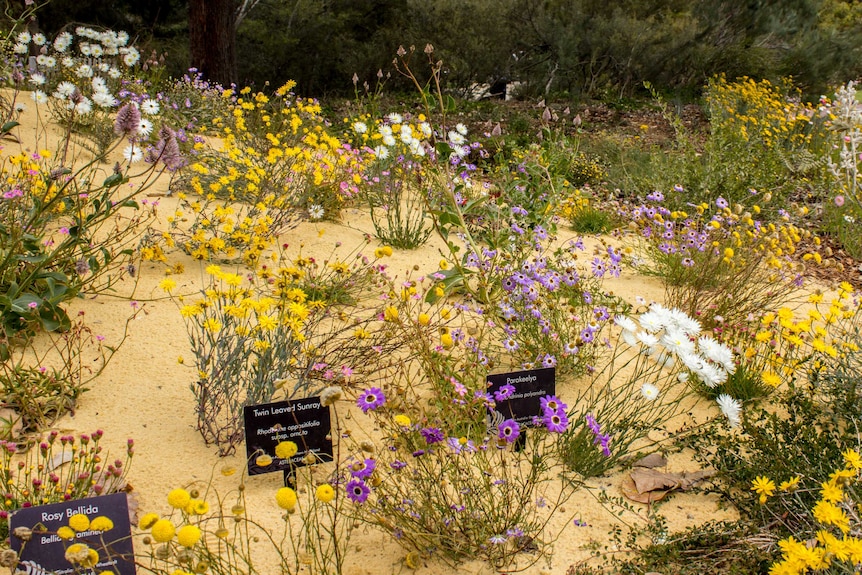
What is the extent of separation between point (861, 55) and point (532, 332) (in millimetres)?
11693

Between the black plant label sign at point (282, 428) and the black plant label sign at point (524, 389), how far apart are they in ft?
1.88

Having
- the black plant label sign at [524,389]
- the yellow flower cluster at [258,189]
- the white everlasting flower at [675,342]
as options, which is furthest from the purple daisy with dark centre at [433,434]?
the yellow flower cluster at [258,189]

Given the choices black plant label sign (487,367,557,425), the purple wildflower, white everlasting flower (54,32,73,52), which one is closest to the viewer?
the purple wildflower

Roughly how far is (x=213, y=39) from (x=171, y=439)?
262 inches

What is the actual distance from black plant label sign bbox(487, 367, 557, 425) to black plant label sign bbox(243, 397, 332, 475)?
22.6 inches

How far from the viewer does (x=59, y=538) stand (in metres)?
1.62

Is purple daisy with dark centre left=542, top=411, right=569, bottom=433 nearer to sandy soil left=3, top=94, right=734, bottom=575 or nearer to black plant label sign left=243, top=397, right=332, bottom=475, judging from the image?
sandy soil left=3, top=94, right=734, bottom=575

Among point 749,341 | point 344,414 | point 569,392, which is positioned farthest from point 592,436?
point 749,341

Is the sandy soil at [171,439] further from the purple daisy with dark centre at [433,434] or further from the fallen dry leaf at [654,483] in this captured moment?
the purple daisy with dark centre at [433,434]

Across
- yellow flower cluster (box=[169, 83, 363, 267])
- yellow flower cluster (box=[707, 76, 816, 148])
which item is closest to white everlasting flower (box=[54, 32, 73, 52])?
yellow flower cluster (box=[169, 83, 363, 267])

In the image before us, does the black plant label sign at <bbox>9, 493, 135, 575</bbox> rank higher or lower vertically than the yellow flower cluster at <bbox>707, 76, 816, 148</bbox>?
lower

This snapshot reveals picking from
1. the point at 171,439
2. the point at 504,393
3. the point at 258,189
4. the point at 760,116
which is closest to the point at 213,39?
the point at 258,189

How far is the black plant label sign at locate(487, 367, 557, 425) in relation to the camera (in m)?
2.28

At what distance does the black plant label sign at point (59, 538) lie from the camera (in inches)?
62.3
